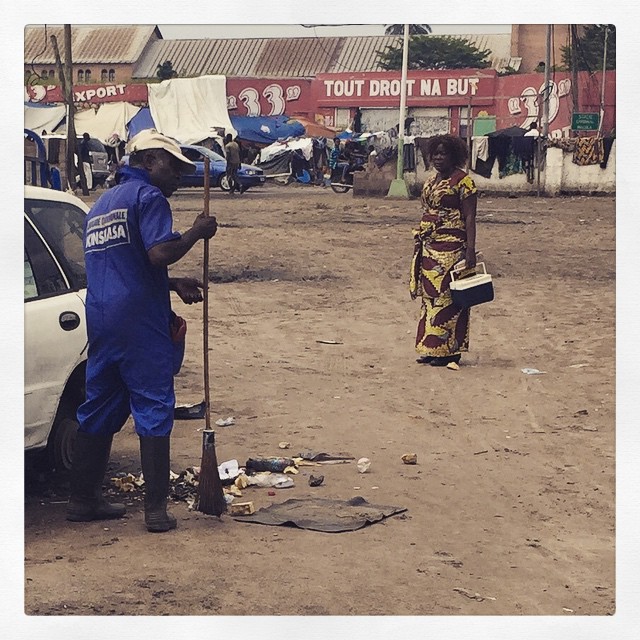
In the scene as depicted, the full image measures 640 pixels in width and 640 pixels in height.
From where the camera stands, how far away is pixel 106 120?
1141 cm

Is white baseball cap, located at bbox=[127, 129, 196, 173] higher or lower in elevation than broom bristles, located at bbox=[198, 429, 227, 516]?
higher

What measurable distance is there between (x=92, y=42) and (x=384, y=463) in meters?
2.74

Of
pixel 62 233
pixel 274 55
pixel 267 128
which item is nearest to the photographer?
pixel 62 233

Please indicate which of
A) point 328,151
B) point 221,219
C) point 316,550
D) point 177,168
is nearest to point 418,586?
point 316,550

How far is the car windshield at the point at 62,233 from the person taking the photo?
5668mm

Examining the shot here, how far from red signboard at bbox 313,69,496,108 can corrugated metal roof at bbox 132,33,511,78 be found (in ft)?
10.2

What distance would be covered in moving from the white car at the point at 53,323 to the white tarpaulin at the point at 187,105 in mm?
4686

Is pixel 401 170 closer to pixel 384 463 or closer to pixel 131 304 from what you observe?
pixel 384 463

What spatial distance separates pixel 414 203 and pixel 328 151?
10.6 feet

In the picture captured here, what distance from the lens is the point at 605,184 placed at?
62.9 feet

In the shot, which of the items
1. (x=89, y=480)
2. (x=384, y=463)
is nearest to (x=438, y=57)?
(x=384, y=463)

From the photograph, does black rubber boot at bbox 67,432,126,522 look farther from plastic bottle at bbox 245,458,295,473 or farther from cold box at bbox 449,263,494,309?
cold box at bbox 449,263,494,309

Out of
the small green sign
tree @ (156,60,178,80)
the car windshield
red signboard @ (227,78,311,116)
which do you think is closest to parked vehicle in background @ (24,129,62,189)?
the car windshield

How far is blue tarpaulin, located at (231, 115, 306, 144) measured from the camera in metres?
19.6
